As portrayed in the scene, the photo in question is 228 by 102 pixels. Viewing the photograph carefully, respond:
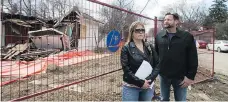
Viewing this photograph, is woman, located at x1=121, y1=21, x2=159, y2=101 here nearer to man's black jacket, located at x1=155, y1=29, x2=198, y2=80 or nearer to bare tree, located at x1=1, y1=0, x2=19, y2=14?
man's black jacket, located at x1=155, y1=29, x2=198, y2=80

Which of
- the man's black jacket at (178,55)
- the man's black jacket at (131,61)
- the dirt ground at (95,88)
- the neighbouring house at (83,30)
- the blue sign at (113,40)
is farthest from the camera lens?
the dirt ground at (95,88)

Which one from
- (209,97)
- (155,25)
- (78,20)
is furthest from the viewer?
(209,97)

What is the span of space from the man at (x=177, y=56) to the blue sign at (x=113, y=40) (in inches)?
37.8

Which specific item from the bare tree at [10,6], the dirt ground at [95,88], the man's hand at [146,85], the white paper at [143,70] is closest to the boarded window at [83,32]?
the dirt ground at [95,88]

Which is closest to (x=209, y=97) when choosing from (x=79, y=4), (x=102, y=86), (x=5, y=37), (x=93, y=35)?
(x=102, y=86)

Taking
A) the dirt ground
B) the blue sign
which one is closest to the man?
the blue sign

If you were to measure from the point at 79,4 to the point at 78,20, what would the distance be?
14.9 inches

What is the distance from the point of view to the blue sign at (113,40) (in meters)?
4.38

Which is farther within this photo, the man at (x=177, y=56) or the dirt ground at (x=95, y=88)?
the dirt ground at (x=95, y=88)

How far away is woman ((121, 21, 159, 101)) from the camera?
306 cm

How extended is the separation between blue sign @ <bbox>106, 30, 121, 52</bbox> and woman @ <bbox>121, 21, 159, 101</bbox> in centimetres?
117

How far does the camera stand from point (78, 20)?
4.33 metres

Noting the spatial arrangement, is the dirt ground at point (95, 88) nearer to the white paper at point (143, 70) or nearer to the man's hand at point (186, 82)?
the man's hand at point (186, 82)

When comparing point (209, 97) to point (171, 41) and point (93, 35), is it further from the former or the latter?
point (93, 35)
